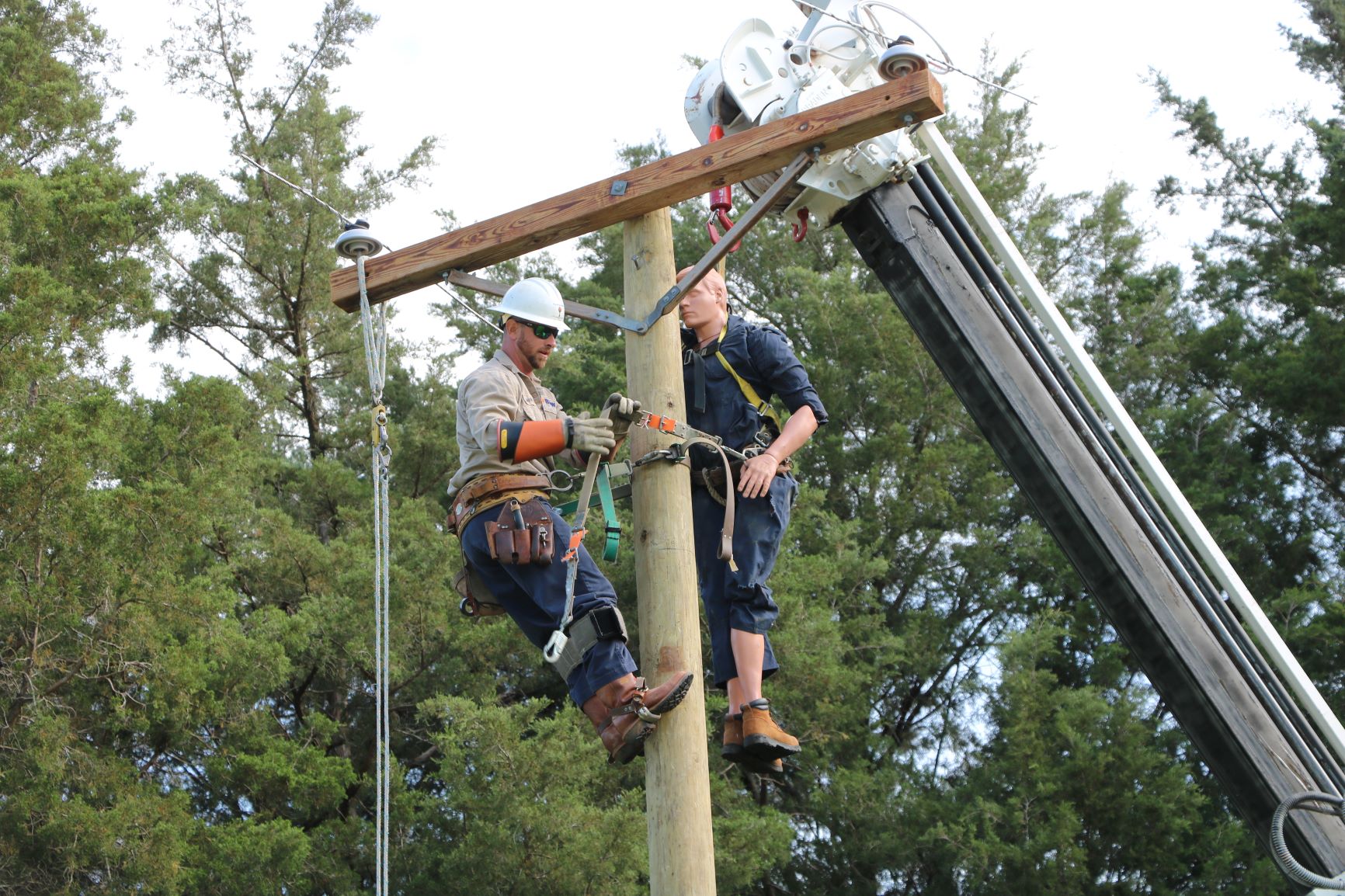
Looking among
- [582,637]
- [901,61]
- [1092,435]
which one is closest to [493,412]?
[582,637]

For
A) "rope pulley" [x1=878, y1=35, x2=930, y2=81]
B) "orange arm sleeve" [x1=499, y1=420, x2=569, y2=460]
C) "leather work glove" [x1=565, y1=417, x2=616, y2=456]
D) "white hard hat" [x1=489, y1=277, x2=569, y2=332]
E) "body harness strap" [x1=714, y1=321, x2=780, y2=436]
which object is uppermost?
"white hard hat" [x1=489, y1=277, x2=569, y2=332]

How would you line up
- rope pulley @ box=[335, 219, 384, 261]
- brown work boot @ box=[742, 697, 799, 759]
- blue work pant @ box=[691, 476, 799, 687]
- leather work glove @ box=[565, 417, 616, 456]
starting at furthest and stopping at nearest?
rope pulley @ box=[335, 219, 384, 261]
blue work pant @ box=[691, 476, 799, 687]
brown work boot @ box=[742, 697, 799, 759]
leather work glove @ box=[565, 417, 616, 456]

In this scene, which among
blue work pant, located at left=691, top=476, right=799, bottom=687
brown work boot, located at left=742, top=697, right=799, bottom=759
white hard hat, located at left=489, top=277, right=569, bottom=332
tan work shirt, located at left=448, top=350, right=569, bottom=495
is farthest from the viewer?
white hard hat, located at left=489, top=277, right=569, bottom=332

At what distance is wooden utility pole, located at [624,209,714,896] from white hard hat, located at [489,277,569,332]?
25 cm

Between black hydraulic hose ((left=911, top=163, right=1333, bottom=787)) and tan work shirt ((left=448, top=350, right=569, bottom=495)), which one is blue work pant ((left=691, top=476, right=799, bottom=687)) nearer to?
tan work shirt ((left=448, top=350, right=569, bottom=495))

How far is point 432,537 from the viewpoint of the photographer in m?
14.6

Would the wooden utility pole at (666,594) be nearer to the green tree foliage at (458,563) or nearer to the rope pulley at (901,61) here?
the rope pulley at (901,61)

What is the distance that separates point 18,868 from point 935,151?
9708 millimetres

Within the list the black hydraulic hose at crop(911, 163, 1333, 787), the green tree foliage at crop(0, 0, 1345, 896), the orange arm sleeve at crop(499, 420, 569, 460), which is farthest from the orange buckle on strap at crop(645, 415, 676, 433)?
the green tree foliage at crop(0, 0, 1345, 896)

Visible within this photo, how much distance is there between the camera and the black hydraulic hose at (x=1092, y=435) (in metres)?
4.57

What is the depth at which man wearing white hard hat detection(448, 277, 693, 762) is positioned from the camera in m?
4.72

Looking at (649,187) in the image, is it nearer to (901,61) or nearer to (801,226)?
(801,226)

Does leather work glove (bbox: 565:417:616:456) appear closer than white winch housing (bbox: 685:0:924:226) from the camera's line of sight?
Yes

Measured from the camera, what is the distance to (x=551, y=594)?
4.97 meters
